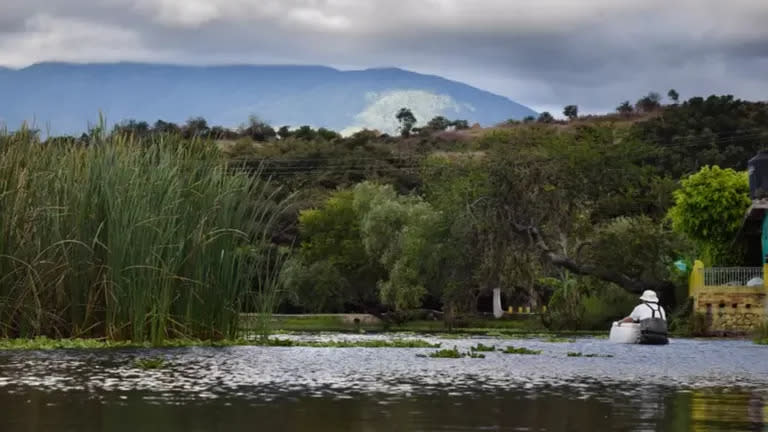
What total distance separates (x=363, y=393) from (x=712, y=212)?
39.9 metres

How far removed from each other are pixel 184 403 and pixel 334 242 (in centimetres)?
5682

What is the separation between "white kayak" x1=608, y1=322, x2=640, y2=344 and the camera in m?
33.7

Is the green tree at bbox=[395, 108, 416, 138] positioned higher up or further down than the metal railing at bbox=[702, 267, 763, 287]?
higher up

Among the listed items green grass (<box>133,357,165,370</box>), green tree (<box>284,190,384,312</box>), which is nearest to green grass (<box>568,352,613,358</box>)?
green grass (<box>133,357,165,370</box>)

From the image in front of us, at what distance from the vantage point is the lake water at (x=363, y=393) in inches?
435

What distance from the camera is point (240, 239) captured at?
2506cm

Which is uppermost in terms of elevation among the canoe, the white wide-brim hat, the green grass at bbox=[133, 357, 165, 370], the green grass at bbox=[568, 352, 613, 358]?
the white wide-brim hat

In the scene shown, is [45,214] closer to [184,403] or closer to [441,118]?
[184,403]

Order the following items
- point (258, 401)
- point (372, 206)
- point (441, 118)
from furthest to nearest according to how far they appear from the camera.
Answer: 1. point (441, 118)
2. point (372, 206)
3. point (258, 401)

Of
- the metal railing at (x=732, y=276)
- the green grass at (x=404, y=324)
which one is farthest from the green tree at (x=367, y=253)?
the metal railing at (x=732, y=276)

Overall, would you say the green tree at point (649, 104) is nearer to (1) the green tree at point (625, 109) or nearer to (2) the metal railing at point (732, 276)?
(1) the green tree at point (625, 109)

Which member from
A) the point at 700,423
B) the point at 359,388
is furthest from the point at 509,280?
the point at 700,423

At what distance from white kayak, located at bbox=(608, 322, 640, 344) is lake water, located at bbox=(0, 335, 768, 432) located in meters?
10.7

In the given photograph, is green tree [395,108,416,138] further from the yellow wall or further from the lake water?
the lake water
